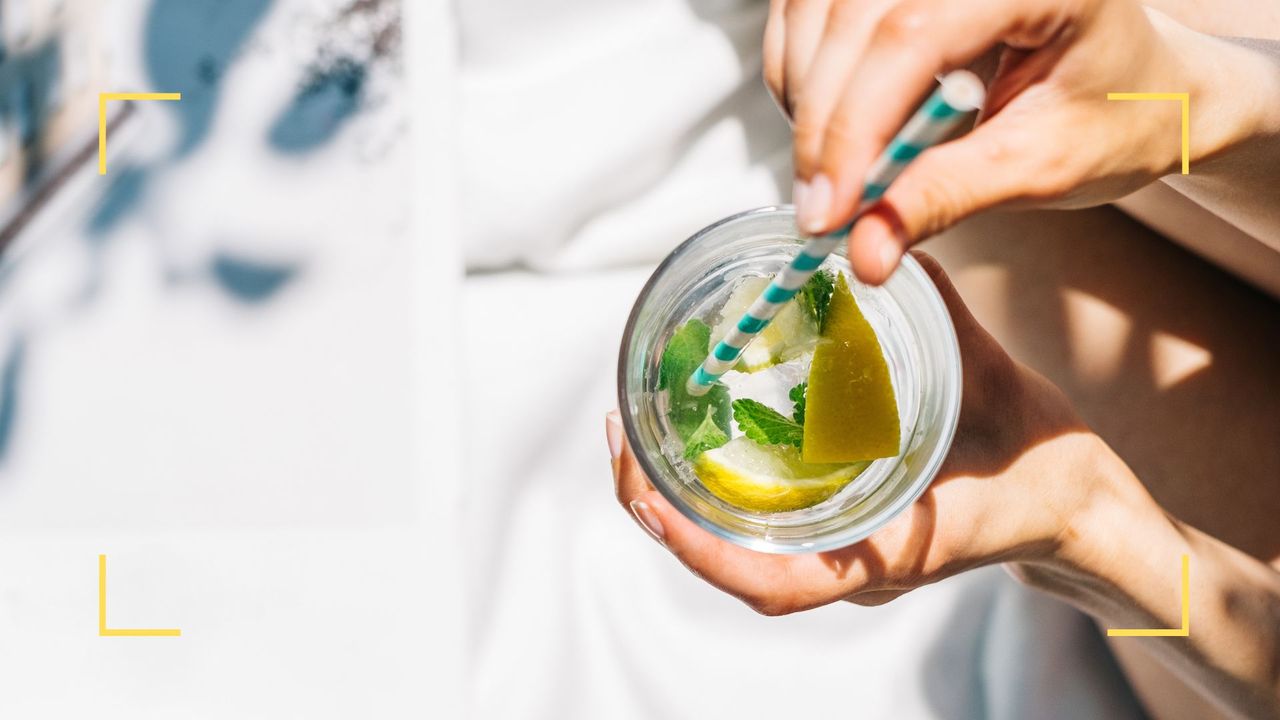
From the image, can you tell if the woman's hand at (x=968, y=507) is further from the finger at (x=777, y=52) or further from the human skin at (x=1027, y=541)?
the finger at (x=777, y=52)

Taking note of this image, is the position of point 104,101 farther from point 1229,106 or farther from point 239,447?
point 1229,106

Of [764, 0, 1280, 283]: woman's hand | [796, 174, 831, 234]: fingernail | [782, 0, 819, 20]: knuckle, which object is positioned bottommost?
[796, 174, 831, 234]: fingernail

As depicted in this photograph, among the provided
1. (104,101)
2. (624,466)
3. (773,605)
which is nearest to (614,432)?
(624,466)

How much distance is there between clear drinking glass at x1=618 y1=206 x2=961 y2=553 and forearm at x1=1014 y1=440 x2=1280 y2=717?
0.47 ft

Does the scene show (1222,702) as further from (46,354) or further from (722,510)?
(46,354)

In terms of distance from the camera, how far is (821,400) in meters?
0.50

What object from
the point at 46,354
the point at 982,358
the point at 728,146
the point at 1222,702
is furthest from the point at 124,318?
the point at 1222,702

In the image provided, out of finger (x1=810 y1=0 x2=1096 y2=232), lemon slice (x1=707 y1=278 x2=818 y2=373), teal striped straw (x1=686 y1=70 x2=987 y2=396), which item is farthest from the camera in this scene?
lemon slice (x1=707 y1=278 x2=818 y2=373)

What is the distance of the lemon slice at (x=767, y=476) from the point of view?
523mm

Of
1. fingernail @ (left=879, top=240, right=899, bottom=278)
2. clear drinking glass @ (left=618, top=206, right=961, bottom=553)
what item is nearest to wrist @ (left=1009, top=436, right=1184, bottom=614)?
clear drinking glass @ (left=618, top=206, right=961, bottom=553)

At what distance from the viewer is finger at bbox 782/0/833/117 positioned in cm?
52

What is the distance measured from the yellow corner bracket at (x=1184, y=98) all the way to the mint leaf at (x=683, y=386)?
243 mm

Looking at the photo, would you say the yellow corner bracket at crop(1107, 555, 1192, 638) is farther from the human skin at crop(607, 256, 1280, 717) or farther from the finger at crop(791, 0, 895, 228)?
the finger at crop(791, 0, 895, 228)

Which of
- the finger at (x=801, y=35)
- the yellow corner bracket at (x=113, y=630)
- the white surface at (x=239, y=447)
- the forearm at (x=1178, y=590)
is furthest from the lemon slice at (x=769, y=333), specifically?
the yellow corner bracket at (x=113, y=630)
